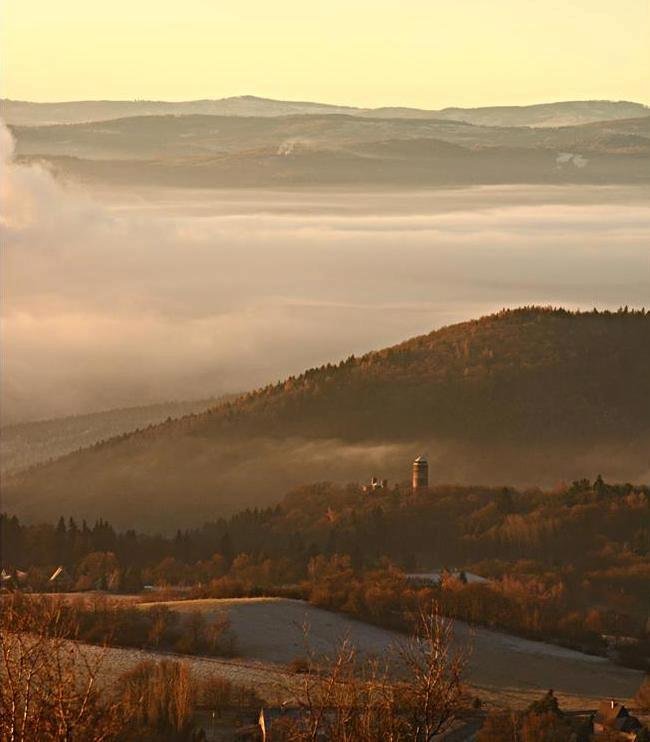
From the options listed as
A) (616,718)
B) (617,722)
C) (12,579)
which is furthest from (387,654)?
(12,579)

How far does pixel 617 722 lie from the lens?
110m

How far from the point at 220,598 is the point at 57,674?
3560 inches

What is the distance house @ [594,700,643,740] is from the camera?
108 metres

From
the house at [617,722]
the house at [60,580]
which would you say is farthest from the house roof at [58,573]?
the house at [617,722]

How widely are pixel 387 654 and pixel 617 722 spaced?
21.2m

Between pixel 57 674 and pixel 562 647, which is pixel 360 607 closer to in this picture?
pixel 562 647

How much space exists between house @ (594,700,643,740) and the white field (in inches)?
243

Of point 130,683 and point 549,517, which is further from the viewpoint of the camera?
point 549,517

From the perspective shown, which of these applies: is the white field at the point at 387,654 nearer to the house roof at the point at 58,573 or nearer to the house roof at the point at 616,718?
the house roof at the point at 616,718

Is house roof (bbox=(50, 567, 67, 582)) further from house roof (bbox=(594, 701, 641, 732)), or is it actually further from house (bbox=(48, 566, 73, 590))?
house roof (bbox=(594, 701, 641, 732))

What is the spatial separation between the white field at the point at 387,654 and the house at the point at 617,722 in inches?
243

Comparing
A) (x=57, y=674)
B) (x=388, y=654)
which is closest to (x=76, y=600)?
(x=388, y=654)

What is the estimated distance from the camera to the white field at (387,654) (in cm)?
12362

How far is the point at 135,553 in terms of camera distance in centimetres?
19250
